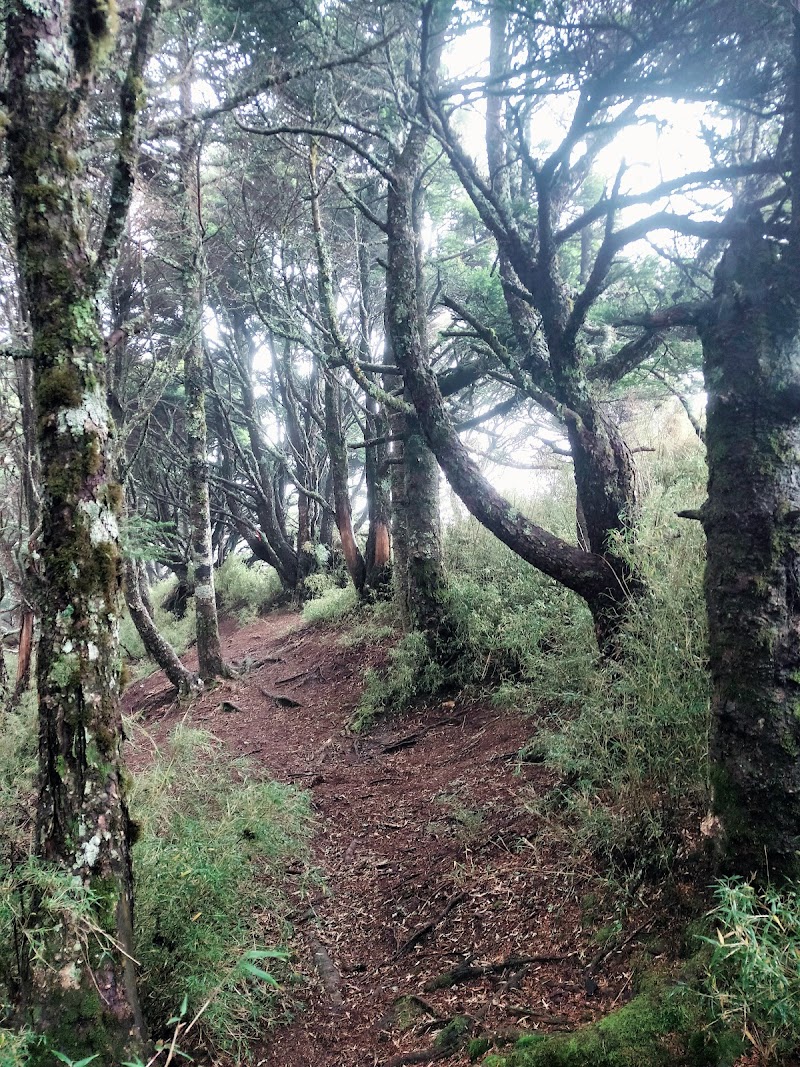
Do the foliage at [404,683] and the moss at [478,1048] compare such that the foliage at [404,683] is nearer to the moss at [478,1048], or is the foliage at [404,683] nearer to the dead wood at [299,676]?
the dead wood at [299,676]

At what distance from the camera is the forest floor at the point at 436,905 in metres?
2.71

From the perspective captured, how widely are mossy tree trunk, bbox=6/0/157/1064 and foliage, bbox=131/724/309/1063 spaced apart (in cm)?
29

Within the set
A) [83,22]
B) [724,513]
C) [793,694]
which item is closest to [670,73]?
[724,513]

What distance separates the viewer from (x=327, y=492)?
16.5 m

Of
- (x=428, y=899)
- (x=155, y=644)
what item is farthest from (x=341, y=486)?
(x=428, y=899)

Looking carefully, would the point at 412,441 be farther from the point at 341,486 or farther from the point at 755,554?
the point at 755,554

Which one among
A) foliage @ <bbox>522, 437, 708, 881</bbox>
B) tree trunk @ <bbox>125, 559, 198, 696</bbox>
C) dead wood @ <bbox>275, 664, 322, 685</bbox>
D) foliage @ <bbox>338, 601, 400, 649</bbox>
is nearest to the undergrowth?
foliage @ <bbox>522, 437, 708, 881</bbox>

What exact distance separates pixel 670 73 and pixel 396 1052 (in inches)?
207

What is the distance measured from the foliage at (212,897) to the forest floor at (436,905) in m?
Result: 0.20

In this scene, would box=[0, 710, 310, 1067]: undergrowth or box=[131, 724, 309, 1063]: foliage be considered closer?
box=[0, 710, 310, 1067]: undergrowth

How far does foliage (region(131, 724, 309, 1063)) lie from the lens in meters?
2.71

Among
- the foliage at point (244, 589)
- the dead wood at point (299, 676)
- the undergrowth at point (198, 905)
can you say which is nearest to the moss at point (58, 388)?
the undergrowth at point (198, 905)

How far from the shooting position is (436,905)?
3.63 m

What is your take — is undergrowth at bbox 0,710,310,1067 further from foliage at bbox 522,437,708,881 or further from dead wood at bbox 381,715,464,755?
dead wood at bbox 381,715,464,755
